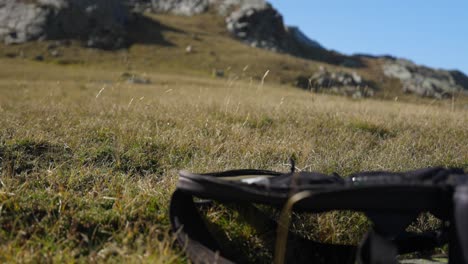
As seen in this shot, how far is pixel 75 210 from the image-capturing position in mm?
2469

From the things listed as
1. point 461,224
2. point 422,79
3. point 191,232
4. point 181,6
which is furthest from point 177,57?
point 461,224

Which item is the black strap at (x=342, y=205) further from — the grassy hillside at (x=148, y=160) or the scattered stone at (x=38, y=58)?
the scattered stone at (x=38, y=58)

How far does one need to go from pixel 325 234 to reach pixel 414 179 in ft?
3.08

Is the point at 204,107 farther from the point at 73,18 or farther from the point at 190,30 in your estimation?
the point at 190,30

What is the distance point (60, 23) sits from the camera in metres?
57.5

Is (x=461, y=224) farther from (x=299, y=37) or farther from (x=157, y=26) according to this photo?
(x=299, y=37)

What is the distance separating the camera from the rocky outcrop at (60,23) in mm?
54344

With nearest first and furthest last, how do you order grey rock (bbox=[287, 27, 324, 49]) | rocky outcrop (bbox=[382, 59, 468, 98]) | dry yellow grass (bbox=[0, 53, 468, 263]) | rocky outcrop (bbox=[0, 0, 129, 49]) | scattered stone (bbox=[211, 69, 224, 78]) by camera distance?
1. dry yellow grass (bbox=[0, 53, 468, 263])
2. scattered stone (bbox=[211, 69, 224, 78])
3. rocky outcrop (bbox=[382, 59, 468, 98])
4. rocky outcrop (bbox=[0, 0, 129, 49])
5. grey rock (bbox=[287, 27, 324, 49])

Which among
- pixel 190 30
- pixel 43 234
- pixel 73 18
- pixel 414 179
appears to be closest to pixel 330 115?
pixel 414 179

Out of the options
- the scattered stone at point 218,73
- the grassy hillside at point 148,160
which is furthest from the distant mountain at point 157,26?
the grassy hillside at point 148,160

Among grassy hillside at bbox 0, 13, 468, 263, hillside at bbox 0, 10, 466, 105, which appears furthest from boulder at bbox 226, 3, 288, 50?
grassy hillside at bbox 0, 13, 468, 263

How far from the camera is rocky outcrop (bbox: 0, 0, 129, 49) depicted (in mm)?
54344

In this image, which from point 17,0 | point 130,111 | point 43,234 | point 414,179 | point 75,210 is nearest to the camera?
point 414,179

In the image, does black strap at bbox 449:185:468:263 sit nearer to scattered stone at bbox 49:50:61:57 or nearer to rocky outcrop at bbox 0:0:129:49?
scattered stone at bbox 49:50:61:57
